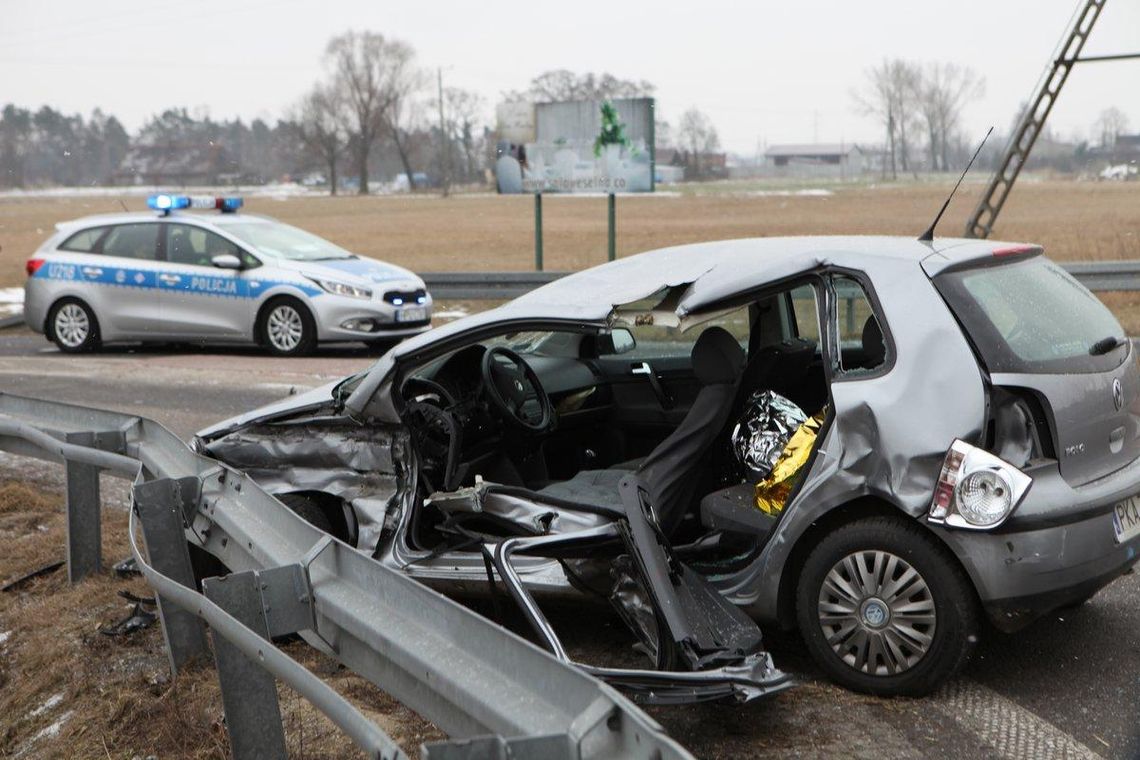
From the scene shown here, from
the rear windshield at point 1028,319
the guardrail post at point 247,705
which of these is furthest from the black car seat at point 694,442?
the guardrail post at point 247,705

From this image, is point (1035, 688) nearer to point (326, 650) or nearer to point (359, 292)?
point (326, 650)

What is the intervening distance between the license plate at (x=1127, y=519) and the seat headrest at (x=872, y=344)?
0.89 meters

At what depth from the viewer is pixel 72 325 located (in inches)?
610

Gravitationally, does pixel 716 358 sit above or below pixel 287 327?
above

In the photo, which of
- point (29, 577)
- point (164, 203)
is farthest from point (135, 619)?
point (164, 203)

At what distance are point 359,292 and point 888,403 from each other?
1086cm

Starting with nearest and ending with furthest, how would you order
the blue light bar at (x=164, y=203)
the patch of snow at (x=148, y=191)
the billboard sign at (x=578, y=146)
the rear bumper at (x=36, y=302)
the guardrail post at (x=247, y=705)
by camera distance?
1. the guardrail post at (x=247, y=705)
2. the blue light bar at (x=164, y=203)
3. the rear bumper at (x=36, y=302)
4. the billboard sign at (x=578, y=146)
5. the patch of snow at (x=148, y=191)

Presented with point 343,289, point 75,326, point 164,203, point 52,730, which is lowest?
point 52,730

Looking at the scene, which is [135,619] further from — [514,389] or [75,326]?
[75,326]

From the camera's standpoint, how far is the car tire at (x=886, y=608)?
13.5ft

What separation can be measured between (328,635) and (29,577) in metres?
3.43

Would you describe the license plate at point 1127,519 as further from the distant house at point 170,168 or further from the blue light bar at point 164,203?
the distant house at point 170,168

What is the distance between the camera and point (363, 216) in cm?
6188

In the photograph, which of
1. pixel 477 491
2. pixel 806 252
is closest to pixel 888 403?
pixel 806 252
